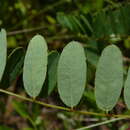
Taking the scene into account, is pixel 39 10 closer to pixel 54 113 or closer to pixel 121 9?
pixel 54 113

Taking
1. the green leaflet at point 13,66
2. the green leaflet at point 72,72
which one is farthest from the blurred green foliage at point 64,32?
the green leaflet at point 72,72

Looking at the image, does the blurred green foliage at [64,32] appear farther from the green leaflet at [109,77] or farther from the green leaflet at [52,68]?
the green leaflet at [109,77]

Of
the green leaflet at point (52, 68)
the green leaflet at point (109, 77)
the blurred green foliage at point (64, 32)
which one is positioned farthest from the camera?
the blurred green foliage at point (64, 32)

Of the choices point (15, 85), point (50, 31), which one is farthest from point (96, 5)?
point (15, 85)

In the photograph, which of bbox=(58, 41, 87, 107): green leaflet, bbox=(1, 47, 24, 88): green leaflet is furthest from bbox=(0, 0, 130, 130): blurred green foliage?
bbox=(58, 41, 87, 107): green leaflet

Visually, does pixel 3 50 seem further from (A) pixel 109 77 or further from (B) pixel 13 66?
(A) pixel 109 77

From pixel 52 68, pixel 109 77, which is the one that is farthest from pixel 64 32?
pixel 109 77
